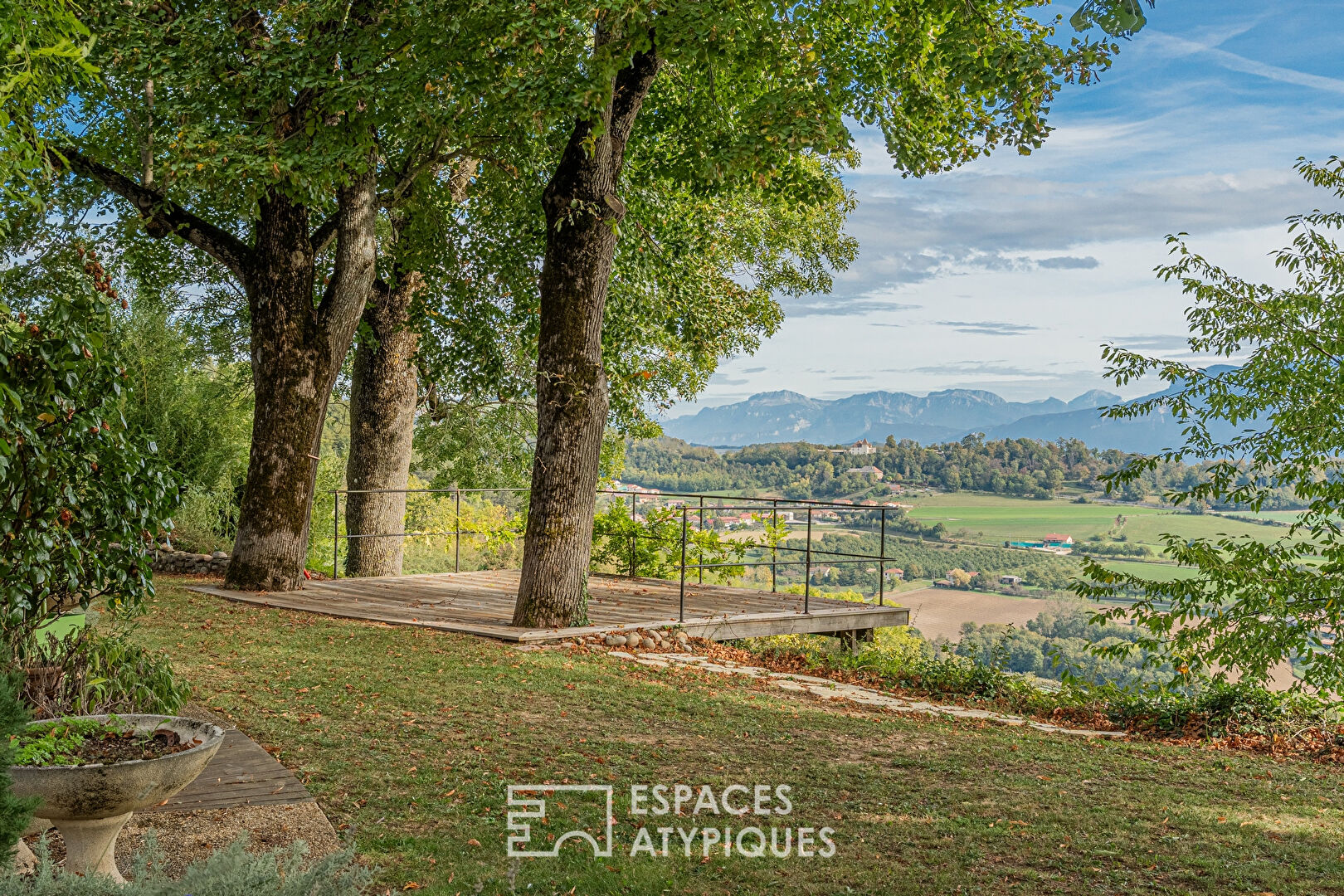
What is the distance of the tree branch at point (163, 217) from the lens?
10.9m

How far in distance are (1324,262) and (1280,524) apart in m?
2.19

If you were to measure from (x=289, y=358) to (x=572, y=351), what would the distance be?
3.76 meters

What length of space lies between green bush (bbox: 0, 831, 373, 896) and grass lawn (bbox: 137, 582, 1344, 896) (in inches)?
44.8

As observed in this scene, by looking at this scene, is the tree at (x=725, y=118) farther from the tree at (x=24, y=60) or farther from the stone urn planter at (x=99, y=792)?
the stone urn planter at (x=99, y=792)

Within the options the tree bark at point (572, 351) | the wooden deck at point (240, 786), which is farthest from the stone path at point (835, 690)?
the wooden deck at point (240, 786)

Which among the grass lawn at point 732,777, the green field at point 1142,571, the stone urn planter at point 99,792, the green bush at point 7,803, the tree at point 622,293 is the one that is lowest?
the grass lawn at point 732,777

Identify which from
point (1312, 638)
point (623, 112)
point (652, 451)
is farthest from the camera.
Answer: point (652, 451)

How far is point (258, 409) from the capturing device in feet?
36.9

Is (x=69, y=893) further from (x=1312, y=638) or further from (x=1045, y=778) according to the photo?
(x=1312, y=638)

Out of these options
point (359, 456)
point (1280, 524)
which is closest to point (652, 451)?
point (359, 456)

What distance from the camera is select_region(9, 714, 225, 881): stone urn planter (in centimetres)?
321

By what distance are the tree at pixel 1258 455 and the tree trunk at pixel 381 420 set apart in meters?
9.48

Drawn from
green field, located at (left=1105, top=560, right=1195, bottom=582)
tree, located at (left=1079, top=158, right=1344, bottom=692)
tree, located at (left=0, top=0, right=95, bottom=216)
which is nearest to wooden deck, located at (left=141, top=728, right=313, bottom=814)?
tree, located at (left=0, top=0, right=95, bottom=216)

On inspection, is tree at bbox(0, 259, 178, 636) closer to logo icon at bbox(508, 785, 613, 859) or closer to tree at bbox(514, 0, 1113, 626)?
logo icon at bbox(508, 785, 613, 859)
